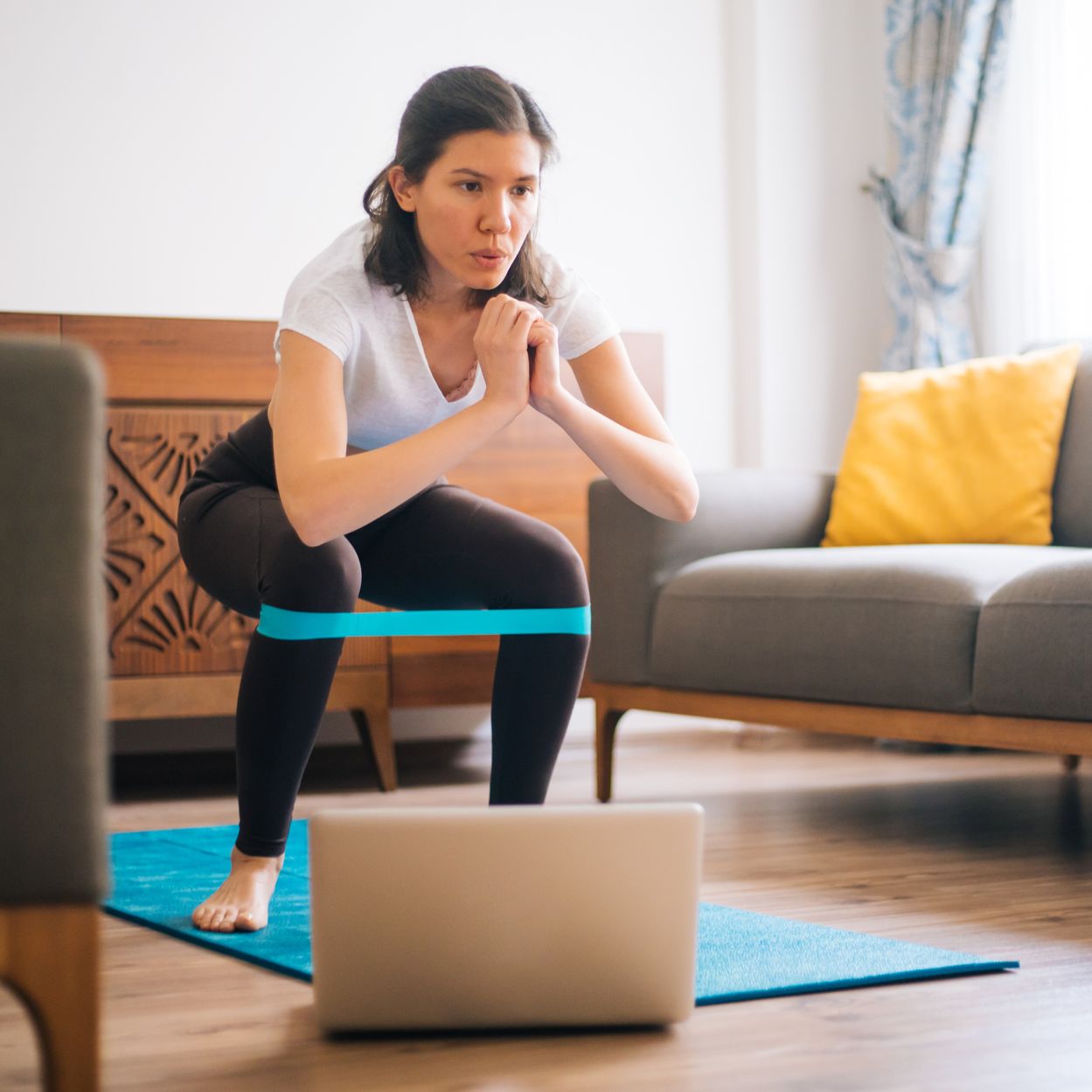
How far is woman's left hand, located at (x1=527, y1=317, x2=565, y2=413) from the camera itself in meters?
1.70

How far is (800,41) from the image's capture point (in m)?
4.03

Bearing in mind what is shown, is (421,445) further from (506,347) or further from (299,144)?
(299,144)

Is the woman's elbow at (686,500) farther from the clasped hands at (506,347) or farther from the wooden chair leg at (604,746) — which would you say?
the wooden chair leg at (604,746)

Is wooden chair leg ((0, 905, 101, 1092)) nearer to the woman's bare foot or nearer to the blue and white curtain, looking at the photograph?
the woman's bare foot

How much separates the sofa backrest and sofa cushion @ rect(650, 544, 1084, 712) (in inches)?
6.2

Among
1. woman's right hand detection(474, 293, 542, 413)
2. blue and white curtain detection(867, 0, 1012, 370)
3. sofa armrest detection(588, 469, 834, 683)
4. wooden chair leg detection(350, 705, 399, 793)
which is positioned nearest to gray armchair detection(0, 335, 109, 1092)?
woman's right hand detection(474, 293, 542, 413)

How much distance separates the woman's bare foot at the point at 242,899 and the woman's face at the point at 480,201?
72 centimetres

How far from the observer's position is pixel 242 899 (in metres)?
1.75

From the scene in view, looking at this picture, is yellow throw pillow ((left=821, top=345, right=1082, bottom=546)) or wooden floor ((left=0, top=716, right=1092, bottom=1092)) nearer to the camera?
wooden floor ((left=0, top=716, right=1092, bottom=1092))

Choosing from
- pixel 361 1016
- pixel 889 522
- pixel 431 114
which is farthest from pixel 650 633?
pixel 361 1016

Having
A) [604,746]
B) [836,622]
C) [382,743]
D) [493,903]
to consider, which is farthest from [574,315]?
[382,743]

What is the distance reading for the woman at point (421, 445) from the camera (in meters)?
1.67

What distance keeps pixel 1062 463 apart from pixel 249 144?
195 centimetres

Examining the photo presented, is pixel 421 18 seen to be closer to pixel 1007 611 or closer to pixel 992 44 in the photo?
pixel 992 44
